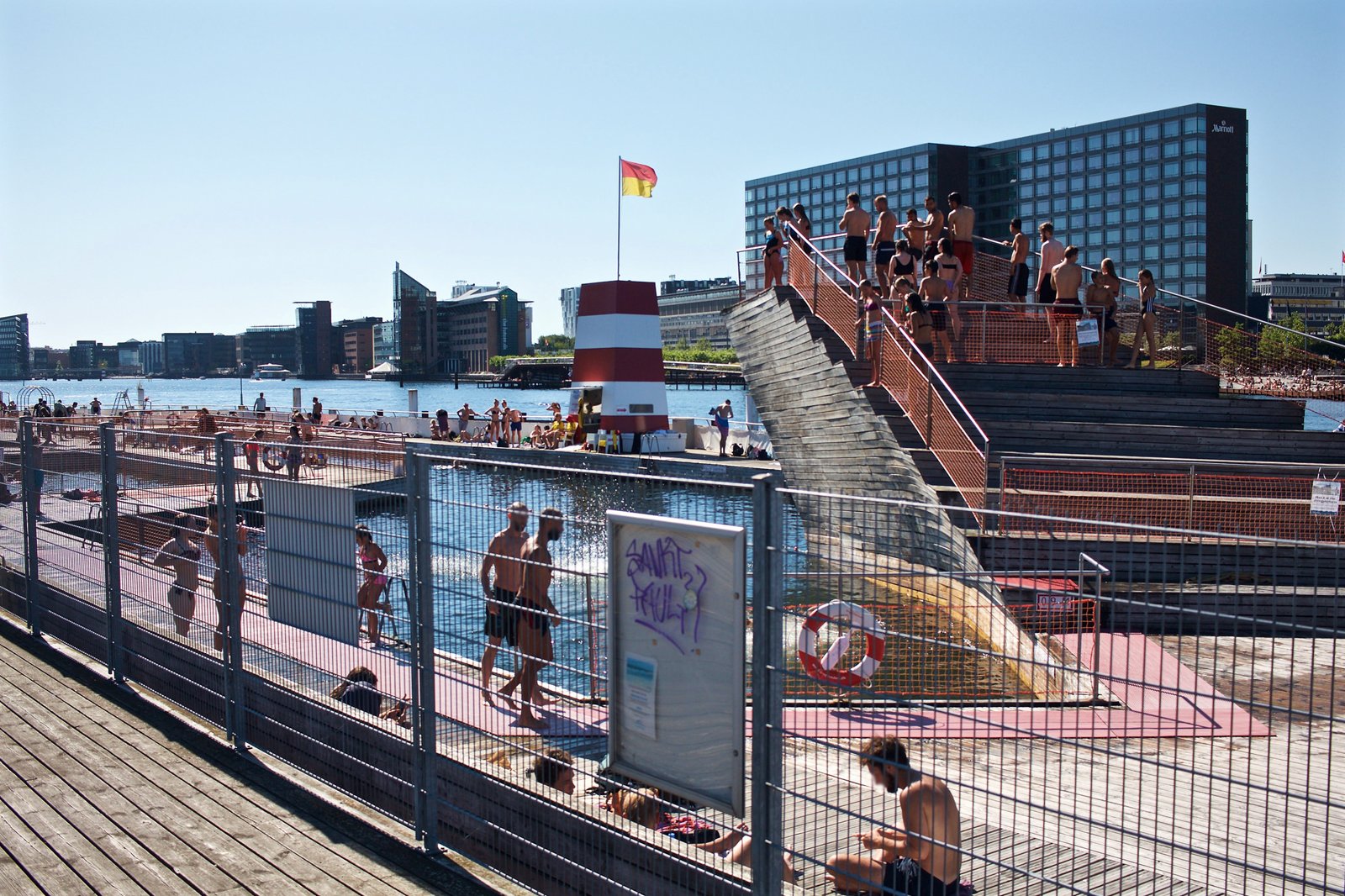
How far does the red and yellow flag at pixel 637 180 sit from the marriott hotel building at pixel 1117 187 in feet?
203

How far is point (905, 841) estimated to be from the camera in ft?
12.2

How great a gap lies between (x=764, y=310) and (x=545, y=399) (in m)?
123

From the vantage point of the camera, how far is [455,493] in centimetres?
513

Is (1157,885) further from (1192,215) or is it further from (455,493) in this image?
(1192,215)

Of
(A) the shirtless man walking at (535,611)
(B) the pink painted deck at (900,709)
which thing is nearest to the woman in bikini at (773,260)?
(B) the pink painted deck at (900,709)

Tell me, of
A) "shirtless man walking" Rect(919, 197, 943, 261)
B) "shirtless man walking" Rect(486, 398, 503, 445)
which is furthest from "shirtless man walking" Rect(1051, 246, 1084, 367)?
"shirtless man walking" Rect(486, 398, 503, 445)

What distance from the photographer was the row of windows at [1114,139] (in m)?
106

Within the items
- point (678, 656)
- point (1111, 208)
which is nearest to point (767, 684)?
point (678, 656)

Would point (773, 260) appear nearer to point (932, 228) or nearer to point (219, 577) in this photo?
point (932, 228)

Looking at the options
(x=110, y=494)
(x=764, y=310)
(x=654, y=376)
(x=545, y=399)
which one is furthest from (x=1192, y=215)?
(x=110, y=494)

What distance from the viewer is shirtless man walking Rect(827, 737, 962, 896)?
3.63 metres

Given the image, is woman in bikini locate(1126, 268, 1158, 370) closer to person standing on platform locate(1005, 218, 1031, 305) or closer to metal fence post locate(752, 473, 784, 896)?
person standing on platform locate(1005, 218, 1031, 305)

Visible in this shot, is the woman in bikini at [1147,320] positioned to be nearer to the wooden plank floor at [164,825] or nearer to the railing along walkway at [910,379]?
the railing along walkway at [910,379]

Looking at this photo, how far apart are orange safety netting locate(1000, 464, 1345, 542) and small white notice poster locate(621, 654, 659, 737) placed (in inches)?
308
